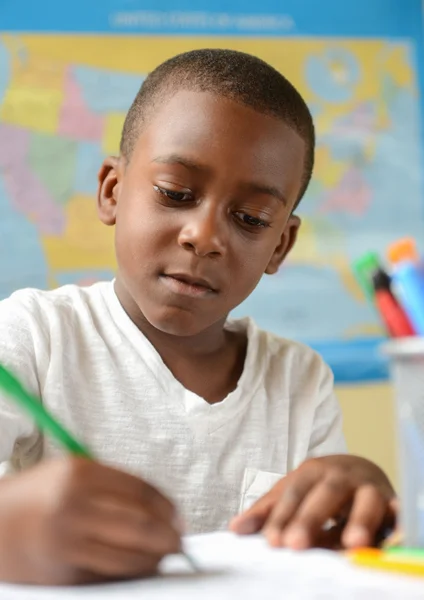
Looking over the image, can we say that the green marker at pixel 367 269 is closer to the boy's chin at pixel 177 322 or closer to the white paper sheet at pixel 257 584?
the white paper sheet at pixel 257 584

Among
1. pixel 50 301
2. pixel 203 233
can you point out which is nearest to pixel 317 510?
pixel 203 233

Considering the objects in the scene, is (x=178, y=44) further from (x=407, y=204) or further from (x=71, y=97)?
(x=407, y=204)

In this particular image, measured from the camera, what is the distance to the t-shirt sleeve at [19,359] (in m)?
0.59

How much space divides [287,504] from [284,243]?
500 millimetres

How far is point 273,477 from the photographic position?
747 millimetres

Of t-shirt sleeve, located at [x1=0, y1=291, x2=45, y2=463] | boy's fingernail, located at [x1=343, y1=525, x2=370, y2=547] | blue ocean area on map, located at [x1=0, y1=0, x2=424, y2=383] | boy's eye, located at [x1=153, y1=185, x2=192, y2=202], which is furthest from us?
blue ocean area on map, located at [x1=0, y1=0, x2=424, y2=383]

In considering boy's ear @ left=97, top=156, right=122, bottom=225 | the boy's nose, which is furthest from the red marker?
boy's ear @ left=97, top=156, right=122, bottom=225

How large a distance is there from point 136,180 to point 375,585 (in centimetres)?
53

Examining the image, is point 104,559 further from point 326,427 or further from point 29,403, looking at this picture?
point 326,427

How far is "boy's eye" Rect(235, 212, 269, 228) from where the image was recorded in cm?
71

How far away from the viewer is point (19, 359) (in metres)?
0.66

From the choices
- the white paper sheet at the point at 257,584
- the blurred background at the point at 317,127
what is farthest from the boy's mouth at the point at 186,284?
the blurred background at the point at 317,127

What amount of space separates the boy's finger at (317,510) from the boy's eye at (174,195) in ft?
0.99

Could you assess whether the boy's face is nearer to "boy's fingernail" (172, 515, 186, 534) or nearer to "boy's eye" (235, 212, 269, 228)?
"boy's eye" (235, 212, 269, 228)
